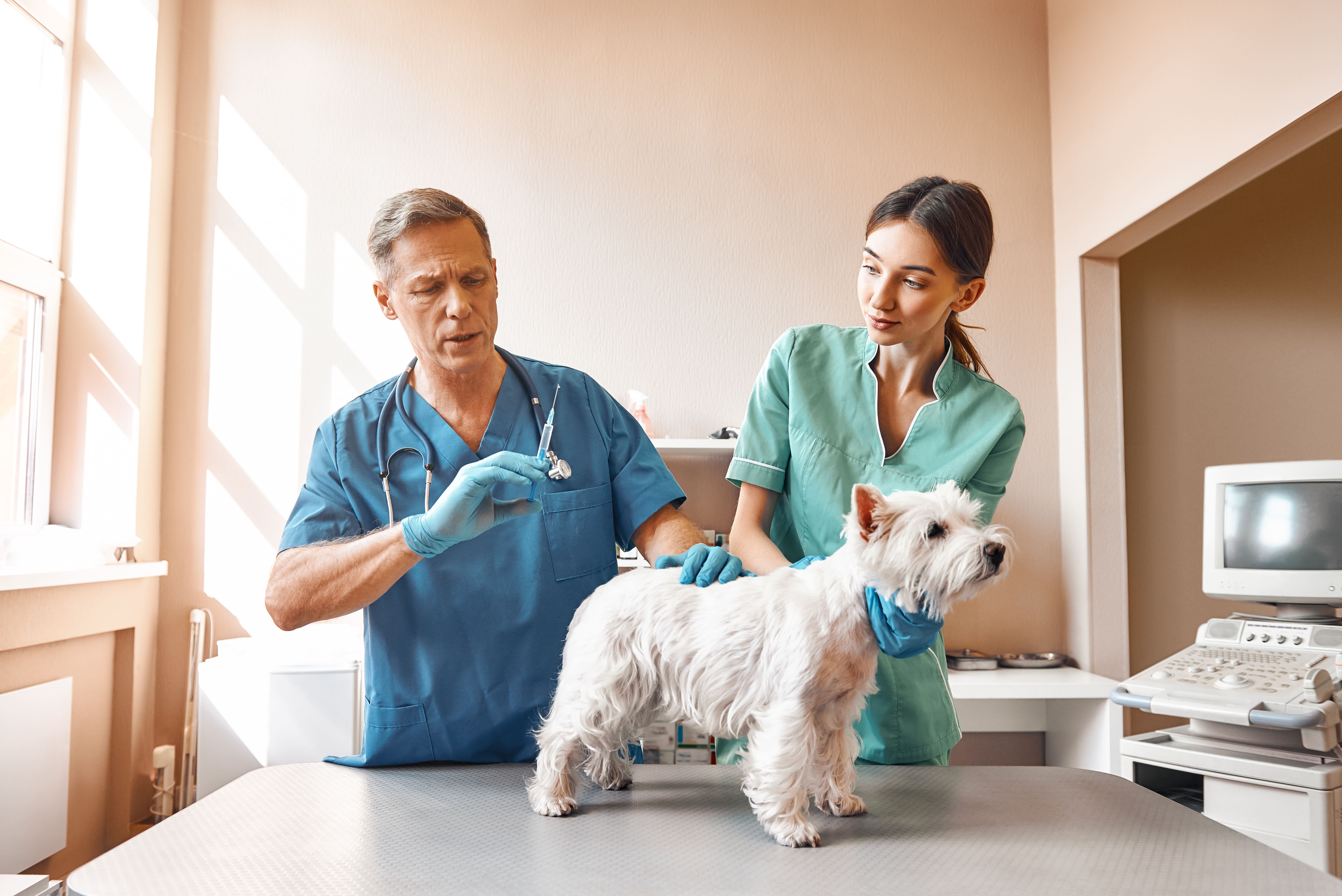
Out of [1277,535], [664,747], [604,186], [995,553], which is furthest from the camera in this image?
[604,186]

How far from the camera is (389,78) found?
11.6 feet

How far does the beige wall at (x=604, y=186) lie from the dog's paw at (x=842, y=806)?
2324mm

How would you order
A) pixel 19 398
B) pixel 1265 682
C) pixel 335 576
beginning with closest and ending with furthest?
1. pixel 335 576
2. pixel 1265 682
3. pixel 19 398

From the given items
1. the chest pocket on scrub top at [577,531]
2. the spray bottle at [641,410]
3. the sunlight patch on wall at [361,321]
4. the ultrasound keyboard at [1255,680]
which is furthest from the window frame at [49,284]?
the ultrasound keyboard at [1255,680]

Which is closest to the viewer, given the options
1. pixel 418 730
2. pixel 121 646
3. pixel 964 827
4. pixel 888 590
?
pixel 888 590

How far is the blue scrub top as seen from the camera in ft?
4.42

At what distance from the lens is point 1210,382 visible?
3600mm

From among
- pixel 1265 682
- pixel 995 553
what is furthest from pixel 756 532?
pixel 1265 682

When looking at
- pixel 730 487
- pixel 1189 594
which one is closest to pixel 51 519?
pixel 730 487

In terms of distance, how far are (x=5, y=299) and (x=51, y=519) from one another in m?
0.82

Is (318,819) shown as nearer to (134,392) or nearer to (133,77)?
(134,392)

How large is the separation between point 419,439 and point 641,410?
6.38ft

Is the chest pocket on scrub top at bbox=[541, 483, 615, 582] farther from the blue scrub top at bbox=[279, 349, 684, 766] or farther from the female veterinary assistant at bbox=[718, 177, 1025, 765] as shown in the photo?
the female veterinary assistant at bbox=[718, 177, 1025, 765]

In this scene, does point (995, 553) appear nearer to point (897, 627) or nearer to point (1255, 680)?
point (897, 627)
